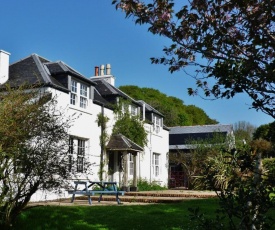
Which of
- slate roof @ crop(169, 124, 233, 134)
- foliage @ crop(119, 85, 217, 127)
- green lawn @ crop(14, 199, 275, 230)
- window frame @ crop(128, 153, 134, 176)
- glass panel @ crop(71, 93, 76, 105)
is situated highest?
foliage @ crop(119, 85, 217, 127)

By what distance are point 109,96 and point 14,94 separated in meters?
15.8

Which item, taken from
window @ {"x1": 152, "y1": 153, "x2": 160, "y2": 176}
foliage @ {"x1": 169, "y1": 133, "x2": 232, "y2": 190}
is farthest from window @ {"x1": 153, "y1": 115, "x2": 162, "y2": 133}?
foliage @ {"x1": 169, "y1": 133, "x2": 232, "y2": 190}

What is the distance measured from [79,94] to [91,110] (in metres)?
1.34

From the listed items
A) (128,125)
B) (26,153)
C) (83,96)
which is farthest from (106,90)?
(26,153)

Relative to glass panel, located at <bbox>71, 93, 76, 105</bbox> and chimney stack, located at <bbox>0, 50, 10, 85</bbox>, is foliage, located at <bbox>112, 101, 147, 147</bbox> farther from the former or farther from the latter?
chimney stack, located at <bbox>0, 50, 10, 85</bbox>

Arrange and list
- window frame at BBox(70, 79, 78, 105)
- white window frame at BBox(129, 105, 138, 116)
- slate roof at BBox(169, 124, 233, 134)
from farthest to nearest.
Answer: slate roof at BBox(169, 124, 233, 134) < white window frame at BBox(129, 105, 138, 116) < window frame at BBox(70, 79, 78, 105)

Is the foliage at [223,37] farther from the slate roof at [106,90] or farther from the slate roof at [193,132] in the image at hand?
the slate roof at [193,132]

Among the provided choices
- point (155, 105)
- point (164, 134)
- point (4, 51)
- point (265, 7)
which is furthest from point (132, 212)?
point (155, 105)

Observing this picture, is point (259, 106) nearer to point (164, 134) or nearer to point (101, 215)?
point (101, 215)

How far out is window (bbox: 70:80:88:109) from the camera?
2053 cm

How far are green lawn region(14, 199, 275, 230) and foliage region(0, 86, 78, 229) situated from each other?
4.97ft

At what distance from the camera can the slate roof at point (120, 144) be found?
22.4 metres

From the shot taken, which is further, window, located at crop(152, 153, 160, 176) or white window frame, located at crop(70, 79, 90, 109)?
window, located at crop(152, 153, 160, 176)

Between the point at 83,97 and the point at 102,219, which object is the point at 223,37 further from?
the point at 83,97
